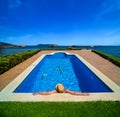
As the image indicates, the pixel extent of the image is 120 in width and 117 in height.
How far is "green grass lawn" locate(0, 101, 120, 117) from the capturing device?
4786 millimetres

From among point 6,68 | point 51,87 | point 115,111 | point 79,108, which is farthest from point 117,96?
point 6,68

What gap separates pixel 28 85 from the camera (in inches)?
332

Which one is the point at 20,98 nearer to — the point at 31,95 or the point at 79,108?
the point at 31,95

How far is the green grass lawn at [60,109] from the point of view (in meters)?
4.79

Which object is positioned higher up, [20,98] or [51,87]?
[20,98]

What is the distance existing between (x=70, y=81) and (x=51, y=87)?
62.7 inches

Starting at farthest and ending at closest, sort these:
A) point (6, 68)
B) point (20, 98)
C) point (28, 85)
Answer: point (6, 68)
point (28, 85)
point (20, 98)

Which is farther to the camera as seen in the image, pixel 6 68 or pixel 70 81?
pixel 6 68

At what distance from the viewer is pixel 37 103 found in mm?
5527

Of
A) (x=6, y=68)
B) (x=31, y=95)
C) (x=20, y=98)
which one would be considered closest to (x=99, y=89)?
(x=31, y=95)

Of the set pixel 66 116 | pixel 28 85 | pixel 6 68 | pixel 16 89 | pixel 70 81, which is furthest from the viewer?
pixel 6 68

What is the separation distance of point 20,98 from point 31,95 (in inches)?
18.4

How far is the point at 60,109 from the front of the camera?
5.08 m

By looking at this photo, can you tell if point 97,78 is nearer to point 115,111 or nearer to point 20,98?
point 115,111
